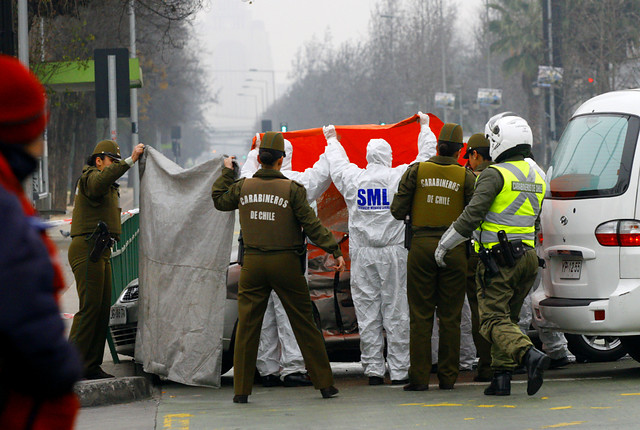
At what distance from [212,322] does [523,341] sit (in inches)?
92.2

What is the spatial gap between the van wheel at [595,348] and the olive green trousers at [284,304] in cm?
241

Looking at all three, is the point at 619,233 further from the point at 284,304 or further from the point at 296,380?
the point at 296,380

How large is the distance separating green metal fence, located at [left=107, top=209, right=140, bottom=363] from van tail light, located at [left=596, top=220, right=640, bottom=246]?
146 inches

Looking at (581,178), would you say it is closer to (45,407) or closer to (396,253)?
(396,253)

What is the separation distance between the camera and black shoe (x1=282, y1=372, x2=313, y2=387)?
8.12 metres

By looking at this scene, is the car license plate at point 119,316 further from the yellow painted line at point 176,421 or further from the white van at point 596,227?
the white van at point 596,227

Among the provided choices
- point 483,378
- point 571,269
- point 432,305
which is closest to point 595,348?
point 483,378

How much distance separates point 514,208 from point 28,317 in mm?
5218

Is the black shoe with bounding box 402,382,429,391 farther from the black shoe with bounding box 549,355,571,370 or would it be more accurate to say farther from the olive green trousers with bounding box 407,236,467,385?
the black shoe with bounding box 549,355,571,370

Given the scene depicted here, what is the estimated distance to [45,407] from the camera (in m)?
2.47

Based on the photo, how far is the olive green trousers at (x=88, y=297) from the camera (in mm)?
7777

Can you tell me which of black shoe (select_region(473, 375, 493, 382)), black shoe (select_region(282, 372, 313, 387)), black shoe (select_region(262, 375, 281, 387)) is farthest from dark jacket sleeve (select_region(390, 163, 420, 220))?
black shoe (select_region(262, 375, 281, 387))

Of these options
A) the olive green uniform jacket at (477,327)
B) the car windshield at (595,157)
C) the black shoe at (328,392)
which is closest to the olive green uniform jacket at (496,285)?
the olive green uniform jacket at (477,327)

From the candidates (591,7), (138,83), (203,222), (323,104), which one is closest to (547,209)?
(203,222)
